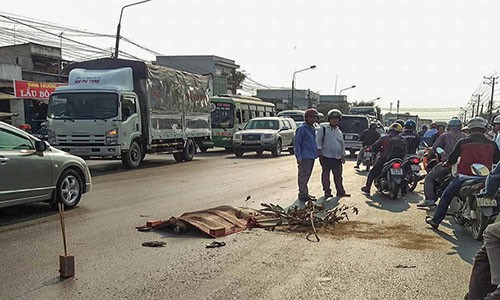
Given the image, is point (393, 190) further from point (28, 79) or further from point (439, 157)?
point (28, 79)

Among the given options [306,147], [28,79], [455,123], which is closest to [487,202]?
[306,147]

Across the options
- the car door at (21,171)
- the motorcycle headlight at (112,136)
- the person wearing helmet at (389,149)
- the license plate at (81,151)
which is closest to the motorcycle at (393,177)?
the person wearing helmet at (389,149)

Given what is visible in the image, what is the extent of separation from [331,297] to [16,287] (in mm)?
2902

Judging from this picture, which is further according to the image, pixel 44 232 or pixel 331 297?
pixel 44 232

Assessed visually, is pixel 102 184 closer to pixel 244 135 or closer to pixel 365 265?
pixel 365 265

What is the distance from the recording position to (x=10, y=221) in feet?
23.8

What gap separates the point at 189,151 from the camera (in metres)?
19.4

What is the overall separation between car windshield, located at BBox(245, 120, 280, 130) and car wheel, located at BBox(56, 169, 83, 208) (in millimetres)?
14670

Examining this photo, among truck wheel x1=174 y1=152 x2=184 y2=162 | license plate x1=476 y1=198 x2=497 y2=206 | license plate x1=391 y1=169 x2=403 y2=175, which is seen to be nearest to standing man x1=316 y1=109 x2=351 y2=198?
license plate x1=391 y1=169 x2=403 y2=175

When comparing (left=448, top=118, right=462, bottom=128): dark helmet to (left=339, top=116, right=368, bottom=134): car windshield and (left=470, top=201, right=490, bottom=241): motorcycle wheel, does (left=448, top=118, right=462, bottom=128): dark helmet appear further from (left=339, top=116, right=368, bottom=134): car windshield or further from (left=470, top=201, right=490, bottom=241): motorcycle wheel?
(left=339, top=116, right=368, bottom=134): car windshield

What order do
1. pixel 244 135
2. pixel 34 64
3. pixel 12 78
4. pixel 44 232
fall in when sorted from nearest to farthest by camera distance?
1. pixel 44 232
2. pixel 244 135
3. pixel 12 78
4. pixel 34 64

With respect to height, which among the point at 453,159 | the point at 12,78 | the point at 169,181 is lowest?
the point at 169,181

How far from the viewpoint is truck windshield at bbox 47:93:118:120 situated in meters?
14.4

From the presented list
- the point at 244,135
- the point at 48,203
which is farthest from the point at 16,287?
the point at 244,135
